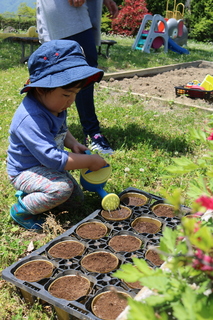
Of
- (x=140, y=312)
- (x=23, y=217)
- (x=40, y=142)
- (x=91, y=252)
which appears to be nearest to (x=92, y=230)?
(x=91, y=252)

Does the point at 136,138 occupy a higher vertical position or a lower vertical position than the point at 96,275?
lower

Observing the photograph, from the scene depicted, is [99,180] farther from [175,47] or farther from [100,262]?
[175,47]

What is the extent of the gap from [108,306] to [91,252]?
0.43 metres

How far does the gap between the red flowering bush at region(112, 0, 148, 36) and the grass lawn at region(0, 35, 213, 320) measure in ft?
40.8

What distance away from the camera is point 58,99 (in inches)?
86.5

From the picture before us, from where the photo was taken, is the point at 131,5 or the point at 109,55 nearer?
the point at 109,55

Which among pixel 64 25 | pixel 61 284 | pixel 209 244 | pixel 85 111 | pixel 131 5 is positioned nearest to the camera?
pixel 209 244

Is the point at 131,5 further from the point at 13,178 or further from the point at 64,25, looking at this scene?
the point at 13,178

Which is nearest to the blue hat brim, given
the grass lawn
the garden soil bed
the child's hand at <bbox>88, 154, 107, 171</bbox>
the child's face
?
the child's face

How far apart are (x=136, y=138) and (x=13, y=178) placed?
168 centimetres

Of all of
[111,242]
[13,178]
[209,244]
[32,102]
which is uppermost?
[209,244]

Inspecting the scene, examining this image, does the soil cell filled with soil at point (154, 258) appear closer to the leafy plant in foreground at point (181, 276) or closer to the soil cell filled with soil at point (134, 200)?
the soil cell filled with soil at point (134, 200)

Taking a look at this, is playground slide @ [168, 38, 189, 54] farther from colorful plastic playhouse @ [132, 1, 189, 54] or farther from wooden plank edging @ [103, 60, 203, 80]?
wooden plank edging @ [103, 60, 203, 80]

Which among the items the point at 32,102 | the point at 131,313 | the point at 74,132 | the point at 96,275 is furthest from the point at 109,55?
the point at 131,313
